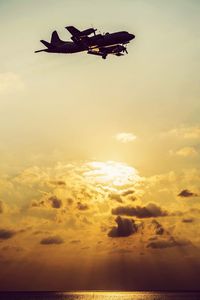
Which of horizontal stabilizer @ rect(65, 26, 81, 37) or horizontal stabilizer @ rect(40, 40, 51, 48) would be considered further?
horizontal stabilizer @ rect(40, 40, 51, 48)

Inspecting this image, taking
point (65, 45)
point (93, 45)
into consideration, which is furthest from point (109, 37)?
point (65, 45)

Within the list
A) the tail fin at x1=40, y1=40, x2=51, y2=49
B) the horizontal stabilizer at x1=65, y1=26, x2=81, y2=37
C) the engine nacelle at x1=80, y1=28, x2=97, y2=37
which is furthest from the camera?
the tail fin at x1=40, y1=40, x2=51, y2=49

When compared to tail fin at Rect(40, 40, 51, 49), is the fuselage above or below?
below

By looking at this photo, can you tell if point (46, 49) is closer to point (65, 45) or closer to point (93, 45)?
point (65, 45)

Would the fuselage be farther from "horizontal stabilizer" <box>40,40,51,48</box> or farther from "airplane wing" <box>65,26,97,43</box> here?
"horizontal stabilizer" <box>40,40,51,48</box>

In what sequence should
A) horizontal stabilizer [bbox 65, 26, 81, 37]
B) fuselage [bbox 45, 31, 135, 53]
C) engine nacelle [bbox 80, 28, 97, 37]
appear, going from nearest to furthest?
1. engine nacelle [bbox 80, 28, 97, 37]
2. horizontal stabilizer [bbox 65, 26, 81, 37]
3. fuselage [bbox 45, 31, 135, 53]

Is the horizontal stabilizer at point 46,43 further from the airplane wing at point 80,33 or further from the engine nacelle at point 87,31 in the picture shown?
the engine nacelle at point 87,31

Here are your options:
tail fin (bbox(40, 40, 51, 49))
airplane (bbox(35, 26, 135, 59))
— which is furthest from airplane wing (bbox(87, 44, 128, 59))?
tail fin (bbox(40, 40, 51, 49))

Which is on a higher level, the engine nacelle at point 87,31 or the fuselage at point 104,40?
the engine nacelle at point 87,31

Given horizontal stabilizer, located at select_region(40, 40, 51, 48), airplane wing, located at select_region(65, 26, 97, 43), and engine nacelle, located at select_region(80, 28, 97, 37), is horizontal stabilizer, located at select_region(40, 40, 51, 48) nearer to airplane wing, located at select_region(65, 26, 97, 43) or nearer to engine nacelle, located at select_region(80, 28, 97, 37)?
airplane wing, located at select_region(65, 26, 97, 43)

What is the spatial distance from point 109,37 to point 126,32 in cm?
542

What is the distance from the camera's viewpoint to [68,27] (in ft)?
423

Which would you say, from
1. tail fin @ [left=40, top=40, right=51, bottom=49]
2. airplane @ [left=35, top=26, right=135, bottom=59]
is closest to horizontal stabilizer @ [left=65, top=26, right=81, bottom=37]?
airplane @ [left=35, top=26, right=135, bottom=59]

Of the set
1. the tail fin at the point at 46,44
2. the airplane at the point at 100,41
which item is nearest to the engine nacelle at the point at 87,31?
the airplane at the point at 100,41
